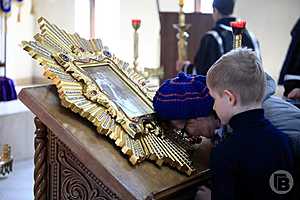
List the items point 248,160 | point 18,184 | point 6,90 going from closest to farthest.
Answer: point 248,160, point 18,184, point 6,90

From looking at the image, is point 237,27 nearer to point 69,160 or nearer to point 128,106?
point 128,106

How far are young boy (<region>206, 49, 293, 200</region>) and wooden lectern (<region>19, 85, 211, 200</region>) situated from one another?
0.14 metres

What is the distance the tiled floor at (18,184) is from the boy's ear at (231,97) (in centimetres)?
210

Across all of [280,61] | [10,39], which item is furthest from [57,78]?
[10,39]

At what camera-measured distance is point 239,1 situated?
5371 millimetres

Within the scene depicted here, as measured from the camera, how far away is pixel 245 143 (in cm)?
124

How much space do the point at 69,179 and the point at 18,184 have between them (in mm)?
2165

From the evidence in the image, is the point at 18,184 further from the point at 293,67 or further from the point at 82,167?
the point at 82,167

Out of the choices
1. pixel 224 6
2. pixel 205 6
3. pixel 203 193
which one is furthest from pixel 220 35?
pixel 205 6

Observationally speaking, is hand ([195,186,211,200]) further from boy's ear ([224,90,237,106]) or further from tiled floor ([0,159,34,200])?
tiled floor ([0,159,34,200])

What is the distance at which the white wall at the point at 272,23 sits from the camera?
507 cm

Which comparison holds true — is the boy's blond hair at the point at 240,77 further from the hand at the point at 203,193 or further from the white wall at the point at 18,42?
the white wall at the point at 18,42

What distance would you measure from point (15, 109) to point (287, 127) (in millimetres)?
3331

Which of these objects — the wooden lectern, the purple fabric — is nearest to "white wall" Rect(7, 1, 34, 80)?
the purple fabric
